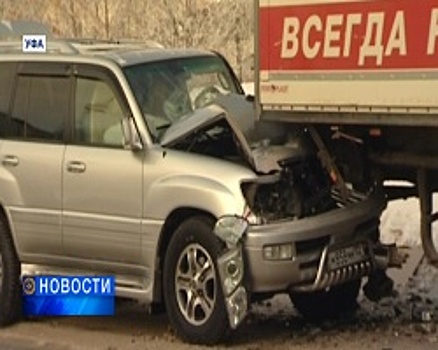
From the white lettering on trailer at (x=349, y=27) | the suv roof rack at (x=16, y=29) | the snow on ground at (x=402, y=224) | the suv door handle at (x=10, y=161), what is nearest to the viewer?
the white lettering on trailer at (x=349, y=27)

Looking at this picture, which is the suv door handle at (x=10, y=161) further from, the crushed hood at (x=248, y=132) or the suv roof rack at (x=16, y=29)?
the suv roof rack at (x=16, y=29)

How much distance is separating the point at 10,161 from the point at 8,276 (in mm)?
926

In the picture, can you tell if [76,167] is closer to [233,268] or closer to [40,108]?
[40,108]

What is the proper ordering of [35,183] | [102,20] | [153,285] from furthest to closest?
1. [102,20]
2. [35,183]
3. [153,285]

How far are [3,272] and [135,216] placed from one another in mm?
1529

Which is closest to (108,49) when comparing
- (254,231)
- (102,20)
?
(254,231)

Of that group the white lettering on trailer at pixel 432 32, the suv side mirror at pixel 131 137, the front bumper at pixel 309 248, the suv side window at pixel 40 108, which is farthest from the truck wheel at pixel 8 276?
the white lettering on trailer at pixel 432 32

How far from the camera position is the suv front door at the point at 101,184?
339 inches

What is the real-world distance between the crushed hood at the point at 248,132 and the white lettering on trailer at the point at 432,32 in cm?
151

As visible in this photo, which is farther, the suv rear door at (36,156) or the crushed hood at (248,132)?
the suv rear door at (36,156)

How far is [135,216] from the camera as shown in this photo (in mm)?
8562

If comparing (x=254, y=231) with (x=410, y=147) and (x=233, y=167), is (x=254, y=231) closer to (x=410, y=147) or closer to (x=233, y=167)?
(x=233, y=167)

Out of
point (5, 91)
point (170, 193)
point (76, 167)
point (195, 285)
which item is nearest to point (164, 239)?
point (170, 193)

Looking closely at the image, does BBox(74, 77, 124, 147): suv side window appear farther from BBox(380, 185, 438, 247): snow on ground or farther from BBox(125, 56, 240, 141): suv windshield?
BBox(380, 185, 438, 247): snow on ground
